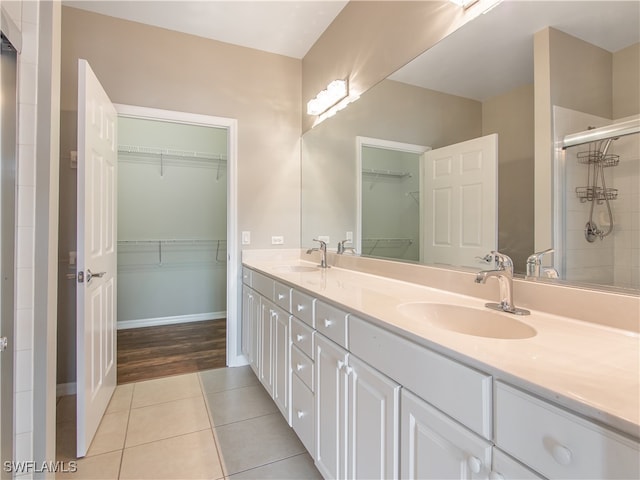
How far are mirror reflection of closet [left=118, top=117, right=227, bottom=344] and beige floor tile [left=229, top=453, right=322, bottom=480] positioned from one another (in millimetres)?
2739

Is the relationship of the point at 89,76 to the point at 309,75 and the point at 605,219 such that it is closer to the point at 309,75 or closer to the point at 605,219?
the point at 309,75

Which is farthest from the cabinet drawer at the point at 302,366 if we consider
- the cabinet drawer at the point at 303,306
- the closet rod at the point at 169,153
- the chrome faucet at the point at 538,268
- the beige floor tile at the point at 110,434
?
the closet rod at the point at 169,153

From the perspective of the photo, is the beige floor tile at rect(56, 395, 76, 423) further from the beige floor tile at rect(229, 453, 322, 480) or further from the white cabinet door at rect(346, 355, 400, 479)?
the white cabinet door at rect(346, 355, 400, 479)

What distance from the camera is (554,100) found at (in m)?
1.05

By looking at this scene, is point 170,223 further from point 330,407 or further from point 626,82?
point 626,82

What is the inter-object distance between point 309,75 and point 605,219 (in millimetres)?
2466

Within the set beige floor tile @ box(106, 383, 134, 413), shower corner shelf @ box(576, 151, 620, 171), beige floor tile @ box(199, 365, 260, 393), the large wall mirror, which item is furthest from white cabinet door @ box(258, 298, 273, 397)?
shower corner shelf @ box(576, 151, 620, 171)

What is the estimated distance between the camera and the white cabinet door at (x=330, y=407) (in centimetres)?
115

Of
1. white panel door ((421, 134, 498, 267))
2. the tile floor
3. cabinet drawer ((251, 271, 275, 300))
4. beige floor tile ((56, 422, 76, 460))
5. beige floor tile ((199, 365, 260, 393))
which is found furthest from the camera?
beige floor tile ((199, 365, 260, 393))

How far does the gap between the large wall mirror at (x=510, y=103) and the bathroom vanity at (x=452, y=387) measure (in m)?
0.28

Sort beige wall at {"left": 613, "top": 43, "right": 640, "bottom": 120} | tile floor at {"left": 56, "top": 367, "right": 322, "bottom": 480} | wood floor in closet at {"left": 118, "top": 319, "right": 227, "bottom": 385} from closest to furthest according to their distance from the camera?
1. beige wall at {"left": 613, "top": 43, "right": 640, "bottom": 120}
2. tile floor at {"left": 56, "top": 367, "right": 322, "bottom": 480}
3. wood floor in closet at {"left": 118, "top": 319, "right": 227, "bottom": 385}

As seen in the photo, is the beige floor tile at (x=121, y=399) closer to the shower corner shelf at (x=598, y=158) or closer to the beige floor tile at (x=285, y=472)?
the beige floor tile at (x=285, y=472)

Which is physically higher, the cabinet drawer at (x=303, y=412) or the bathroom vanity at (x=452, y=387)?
the bathroom vanity at (x=452, y=387)

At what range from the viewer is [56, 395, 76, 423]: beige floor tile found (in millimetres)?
1962
